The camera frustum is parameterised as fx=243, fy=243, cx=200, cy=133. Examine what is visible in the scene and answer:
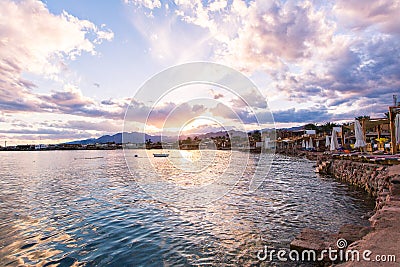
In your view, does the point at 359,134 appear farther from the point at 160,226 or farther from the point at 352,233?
the point at 160,226

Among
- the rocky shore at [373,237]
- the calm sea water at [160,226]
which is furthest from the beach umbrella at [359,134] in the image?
the rocky shore at [373,237]

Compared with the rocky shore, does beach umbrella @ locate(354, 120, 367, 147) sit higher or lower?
higher

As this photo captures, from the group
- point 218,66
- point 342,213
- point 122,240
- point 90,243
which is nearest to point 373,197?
point 342,213

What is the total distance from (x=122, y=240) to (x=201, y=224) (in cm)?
279

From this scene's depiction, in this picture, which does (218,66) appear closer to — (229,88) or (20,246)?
(229,88)

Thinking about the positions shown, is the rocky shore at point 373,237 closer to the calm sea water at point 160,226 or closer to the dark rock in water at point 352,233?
the dark rock in water at point 352,233

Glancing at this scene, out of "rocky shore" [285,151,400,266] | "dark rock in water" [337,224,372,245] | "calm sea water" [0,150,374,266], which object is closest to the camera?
"rocky shore" [285,151,400,266]

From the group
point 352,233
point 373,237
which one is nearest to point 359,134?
point 352,233

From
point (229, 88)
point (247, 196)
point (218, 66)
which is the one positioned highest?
point (218, 66)

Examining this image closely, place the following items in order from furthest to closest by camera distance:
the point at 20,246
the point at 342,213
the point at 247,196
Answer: the point at 247,196, the point at 342,213, the point at 20,246

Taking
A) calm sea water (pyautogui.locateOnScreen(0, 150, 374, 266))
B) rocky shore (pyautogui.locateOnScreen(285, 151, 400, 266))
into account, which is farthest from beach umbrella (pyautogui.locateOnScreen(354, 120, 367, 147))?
rocky shore (pyautogui.locateOnScreen(285, 151, 400, 266))

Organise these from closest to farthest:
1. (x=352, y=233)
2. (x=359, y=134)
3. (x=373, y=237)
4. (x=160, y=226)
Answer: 1. (x=373, y=237)
2. (x=352, y=233)
3. (x=160, y=226)
4. (x=359, y=134)

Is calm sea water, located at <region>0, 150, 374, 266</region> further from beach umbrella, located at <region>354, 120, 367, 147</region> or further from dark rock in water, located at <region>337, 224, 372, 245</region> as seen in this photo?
beach umbrella, located at <region>354, 120, 367, 147</region>

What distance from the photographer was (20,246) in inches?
283
